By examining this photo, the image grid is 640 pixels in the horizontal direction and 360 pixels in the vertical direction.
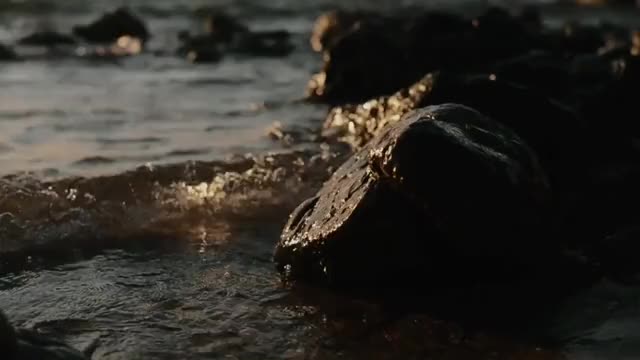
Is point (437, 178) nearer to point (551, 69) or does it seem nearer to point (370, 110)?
point (370, 110)

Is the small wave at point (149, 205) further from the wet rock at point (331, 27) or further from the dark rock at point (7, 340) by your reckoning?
the wet rock at point (331, 27)

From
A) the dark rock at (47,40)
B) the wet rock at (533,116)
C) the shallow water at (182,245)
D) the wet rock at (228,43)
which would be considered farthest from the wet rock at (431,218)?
the dark rock at (47,40)

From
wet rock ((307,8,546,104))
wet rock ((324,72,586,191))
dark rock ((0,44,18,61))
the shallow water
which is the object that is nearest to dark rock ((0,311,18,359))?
the shallow water

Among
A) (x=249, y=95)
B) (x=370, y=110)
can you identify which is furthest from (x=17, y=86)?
(x=370, y=110)

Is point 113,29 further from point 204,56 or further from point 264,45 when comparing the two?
point 204,56

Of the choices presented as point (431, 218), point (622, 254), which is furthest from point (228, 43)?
point (431, 218)
